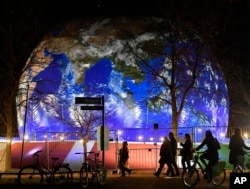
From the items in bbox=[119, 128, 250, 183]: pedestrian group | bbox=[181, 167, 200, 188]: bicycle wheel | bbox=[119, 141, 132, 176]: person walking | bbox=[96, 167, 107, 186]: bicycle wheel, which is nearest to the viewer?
bbox=[181, 167, 200, 188]: bicycle wheel

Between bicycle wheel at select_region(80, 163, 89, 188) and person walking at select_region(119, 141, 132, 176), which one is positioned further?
person walking at select_region(119, 141, 132, 176)

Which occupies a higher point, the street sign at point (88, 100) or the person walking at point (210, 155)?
the street sign at point (88, 100)

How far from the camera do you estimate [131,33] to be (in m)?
36.2

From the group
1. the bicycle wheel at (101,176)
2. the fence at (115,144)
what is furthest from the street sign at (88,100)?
the fence at (115,144)

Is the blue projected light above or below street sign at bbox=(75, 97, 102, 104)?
above

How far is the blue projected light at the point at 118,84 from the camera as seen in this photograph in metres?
33.9

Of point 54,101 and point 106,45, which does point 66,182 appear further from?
point 106,45

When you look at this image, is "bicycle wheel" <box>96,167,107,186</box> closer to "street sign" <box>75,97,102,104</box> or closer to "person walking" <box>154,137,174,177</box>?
Answer: "street sign" <box>75,97,102,104</box>

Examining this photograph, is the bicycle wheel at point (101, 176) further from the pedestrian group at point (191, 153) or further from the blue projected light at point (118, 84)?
the blue projected light at point (118, 84)

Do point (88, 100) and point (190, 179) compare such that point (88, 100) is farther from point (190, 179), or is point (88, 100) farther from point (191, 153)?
point (190, 179)

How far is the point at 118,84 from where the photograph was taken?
1374 inches

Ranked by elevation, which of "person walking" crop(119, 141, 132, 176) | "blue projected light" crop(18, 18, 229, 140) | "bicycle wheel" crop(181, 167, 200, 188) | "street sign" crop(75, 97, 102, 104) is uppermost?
"blue projected light" crop(18, 18, 229, 140)

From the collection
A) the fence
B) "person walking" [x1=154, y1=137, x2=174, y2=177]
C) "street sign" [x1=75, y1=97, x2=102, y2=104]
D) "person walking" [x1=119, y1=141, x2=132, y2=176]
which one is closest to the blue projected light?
the fence

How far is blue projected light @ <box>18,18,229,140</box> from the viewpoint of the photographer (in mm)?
33938
